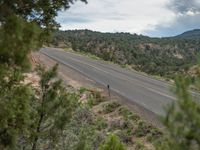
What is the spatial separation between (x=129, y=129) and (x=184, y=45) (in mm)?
88775

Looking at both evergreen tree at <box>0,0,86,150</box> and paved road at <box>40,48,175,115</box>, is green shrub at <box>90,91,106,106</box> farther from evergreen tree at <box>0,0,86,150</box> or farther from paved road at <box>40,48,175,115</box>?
evergreen tree at <box>0,0,86,150</box>

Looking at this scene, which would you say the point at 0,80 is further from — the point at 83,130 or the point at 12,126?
the point at 83,130

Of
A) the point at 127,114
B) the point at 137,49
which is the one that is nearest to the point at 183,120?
the point at 127,114

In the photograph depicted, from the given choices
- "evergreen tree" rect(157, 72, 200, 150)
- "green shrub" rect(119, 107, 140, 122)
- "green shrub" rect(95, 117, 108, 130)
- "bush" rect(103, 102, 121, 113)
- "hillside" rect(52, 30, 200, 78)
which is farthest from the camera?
"hillside" rect(52, 30, 200, 78)

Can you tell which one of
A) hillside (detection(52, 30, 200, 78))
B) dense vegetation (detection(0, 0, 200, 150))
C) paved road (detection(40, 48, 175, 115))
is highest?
dense vegetation (detection(0, 0, 200, 150))

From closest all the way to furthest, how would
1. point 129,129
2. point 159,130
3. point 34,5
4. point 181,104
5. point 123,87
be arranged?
point 181,104
point 34,5
point 159,130
point 129,129
point 123,87

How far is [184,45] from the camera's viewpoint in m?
109

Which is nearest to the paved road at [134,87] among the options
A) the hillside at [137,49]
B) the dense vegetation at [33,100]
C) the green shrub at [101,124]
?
the green shrub at [101,124]

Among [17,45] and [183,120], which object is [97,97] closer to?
[17,45]

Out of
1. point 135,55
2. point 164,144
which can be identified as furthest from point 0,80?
point 135,55

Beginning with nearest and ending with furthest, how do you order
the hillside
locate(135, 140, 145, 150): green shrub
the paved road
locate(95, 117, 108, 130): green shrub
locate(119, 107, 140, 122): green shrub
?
locate(135, 140, 145, 150): green shrub
locate(95, 117, 108, 130): green shrub
locate(119, 107, 140, 122): green shrub
the paved road
the hillside

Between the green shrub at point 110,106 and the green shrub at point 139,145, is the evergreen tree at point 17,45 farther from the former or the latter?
the green shrub at point 110,106

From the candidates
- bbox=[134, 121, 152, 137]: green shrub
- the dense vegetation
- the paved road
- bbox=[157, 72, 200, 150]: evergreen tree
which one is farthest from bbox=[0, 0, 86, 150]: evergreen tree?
the paved road

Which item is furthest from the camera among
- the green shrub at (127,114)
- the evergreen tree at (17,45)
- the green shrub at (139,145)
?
the green shrub at (127,114)
